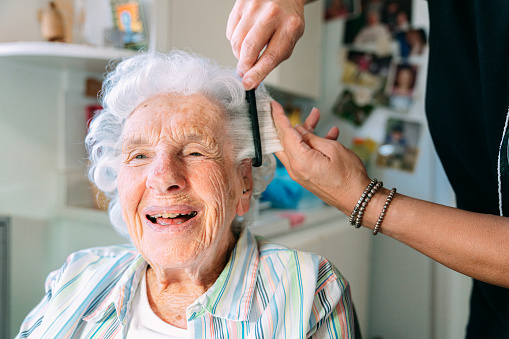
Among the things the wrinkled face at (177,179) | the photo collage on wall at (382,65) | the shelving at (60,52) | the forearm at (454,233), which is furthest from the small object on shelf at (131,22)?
the photo collage on wall at (382,65)

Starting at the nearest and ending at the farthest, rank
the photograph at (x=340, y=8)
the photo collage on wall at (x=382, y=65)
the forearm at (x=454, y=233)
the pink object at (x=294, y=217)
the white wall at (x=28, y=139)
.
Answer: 1. the forearm at (x=454, y=233)
2. the white wall at (x=28, y=139)
3. the pink object at (x=294, y=217)
4. the photo collage on wall at (x=382, y=65)
5. the photograph at (x=340, y=8)

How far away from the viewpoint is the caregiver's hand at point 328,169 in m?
0.86

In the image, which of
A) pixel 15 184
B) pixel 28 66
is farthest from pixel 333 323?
pixel 28 66

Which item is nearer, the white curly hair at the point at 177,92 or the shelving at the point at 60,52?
the white curly hair at the point at 177,92

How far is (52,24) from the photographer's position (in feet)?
5.01

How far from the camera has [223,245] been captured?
1.02 metres

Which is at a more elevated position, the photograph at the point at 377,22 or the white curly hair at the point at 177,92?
the photograph at the point at 377,22

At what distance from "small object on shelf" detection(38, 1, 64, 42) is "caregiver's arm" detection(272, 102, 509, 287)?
1.10m

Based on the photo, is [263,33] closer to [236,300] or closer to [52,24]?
[236,300]

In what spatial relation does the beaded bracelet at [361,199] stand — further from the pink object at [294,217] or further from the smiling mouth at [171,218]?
the pink object at [294,217]

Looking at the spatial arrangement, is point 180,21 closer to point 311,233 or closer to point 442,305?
point 311,233

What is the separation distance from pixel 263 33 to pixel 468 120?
58 cm

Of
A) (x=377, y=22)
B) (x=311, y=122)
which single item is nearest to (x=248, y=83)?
(x=311, y=122)

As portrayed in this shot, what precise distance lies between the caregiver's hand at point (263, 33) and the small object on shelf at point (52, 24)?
944 millimetres
